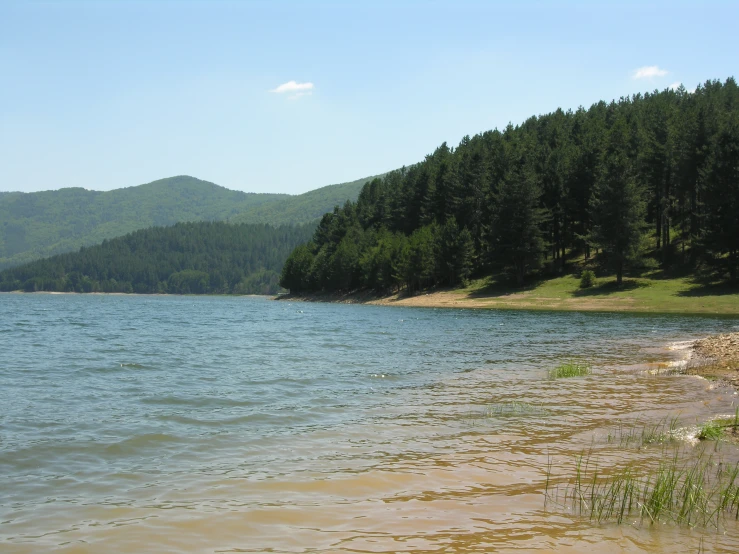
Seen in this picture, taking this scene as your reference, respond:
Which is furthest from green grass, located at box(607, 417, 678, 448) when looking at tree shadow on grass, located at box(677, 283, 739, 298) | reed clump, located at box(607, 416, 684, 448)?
tree shadow on grass, located at box(677, 283, 739, 298)

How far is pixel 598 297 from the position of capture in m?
72.8

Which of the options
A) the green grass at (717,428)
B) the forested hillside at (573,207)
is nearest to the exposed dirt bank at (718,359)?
the green grass at (717,428)

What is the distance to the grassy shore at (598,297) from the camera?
→ 211 feet

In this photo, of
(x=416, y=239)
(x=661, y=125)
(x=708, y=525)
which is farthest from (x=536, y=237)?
(x=708, y=525)

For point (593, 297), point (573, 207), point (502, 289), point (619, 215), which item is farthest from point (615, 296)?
point (573, 207)

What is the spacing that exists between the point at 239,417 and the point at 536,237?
256 feet

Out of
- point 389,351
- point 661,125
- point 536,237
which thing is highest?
point 661,125

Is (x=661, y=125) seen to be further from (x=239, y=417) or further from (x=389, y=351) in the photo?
(x=239, y=417)

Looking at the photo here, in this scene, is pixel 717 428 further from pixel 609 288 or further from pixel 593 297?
pixel 609 288

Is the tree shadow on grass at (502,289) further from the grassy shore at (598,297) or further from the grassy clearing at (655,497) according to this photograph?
the grassy clearing at (655,497)

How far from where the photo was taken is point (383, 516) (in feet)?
27.5

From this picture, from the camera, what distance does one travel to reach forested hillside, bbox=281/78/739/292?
76500mm

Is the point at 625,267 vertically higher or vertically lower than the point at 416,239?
lower

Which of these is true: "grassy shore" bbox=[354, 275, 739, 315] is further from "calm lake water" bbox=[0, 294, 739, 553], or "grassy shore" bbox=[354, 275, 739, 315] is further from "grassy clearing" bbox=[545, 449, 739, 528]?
"grassy clearing" bbox=[545, 449, 739, 528]
